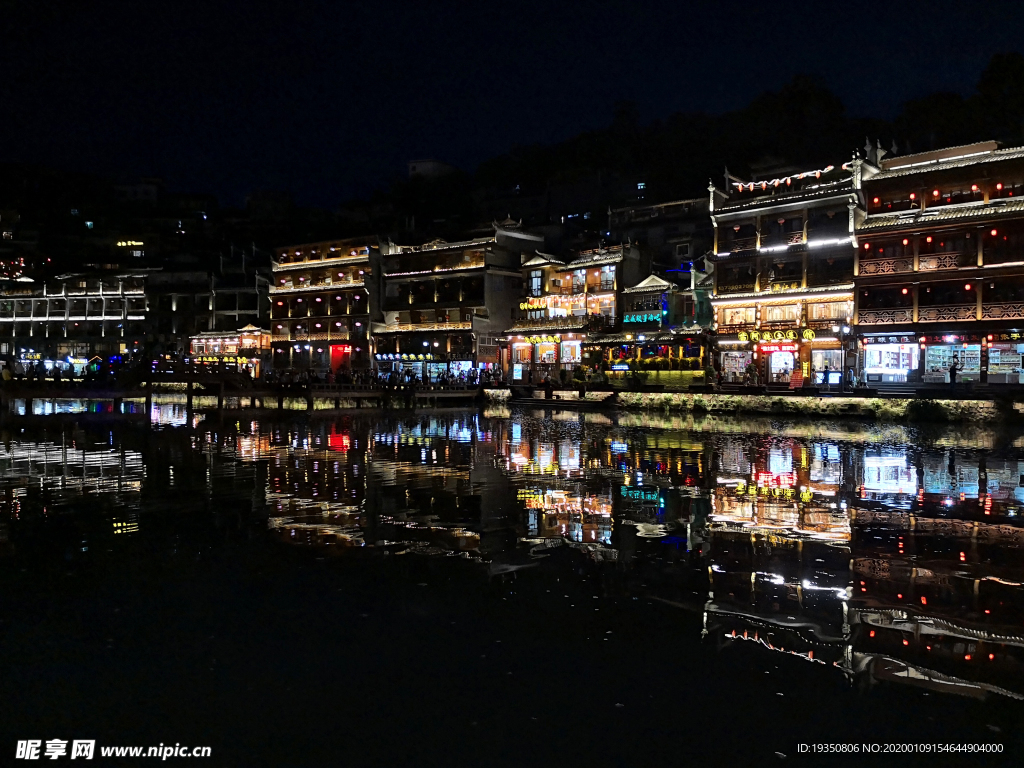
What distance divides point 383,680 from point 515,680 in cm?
102

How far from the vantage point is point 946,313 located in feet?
133

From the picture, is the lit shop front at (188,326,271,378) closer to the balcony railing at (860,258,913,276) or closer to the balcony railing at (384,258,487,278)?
the balcony railing at (384,258,487,278)

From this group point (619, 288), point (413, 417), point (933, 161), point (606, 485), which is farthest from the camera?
point (619, 288)

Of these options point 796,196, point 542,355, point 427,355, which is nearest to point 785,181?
point 796,196

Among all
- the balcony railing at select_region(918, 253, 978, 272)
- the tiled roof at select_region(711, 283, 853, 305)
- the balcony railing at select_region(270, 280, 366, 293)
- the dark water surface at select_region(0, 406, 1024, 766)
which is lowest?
the dark water surface at select_region(0, 406, 1024, 766)

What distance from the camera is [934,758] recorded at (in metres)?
4.71

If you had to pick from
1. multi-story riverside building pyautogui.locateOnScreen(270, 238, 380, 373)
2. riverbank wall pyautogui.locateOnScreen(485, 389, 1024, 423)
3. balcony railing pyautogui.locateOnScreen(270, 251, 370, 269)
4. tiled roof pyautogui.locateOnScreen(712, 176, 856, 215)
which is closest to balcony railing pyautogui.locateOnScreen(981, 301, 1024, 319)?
riverbank wall pyautogui.locateOnScreen(485, 389, 1024, 423)

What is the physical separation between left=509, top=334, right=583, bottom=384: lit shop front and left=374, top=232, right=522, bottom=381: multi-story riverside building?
2334 millimetres

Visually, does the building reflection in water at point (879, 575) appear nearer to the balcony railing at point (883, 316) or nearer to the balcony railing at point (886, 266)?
the balcony railing at point (883, 316)

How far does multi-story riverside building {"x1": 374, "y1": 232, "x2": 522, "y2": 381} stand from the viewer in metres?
62.0

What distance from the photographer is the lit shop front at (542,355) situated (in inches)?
2219

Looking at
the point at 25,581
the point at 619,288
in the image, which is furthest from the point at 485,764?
the point at 619,288

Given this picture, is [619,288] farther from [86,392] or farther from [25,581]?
[25,581]

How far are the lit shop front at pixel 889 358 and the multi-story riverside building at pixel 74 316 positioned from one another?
70401 mm
